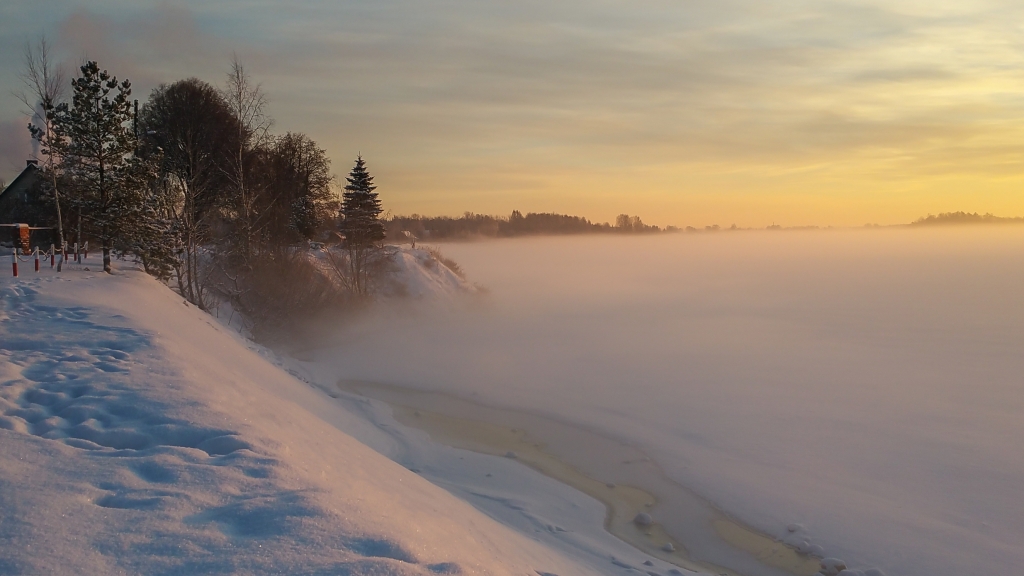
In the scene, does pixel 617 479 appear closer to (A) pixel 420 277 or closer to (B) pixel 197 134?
(B) pixel 197 134

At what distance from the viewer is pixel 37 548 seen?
4.54m

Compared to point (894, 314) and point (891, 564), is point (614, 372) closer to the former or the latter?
point (891, 564)

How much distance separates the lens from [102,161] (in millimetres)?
21891

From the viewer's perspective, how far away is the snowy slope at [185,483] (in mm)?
4859

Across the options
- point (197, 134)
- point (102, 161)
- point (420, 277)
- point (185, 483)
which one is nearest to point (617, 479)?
point (185, 483)

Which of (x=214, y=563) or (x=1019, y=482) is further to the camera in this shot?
(x=1019, y=482)

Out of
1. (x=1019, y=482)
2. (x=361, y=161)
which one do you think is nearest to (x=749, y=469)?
(x=1019, y=482)

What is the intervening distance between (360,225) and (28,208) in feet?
56.8

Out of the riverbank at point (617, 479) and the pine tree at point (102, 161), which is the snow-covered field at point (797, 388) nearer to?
the riverbank at point (617, 479)

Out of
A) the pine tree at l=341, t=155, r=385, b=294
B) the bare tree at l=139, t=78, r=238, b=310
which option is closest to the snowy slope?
the bare tree at l=139, t=78, r=238, b=310

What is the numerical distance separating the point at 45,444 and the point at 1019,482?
19.3 metres

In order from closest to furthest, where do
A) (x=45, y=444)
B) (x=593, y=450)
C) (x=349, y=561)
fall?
(x=349, y=561), (x=45, y=444), (x=593, y=450)

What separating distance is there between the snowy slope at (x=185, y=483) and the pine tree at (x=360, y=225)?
29.7 m

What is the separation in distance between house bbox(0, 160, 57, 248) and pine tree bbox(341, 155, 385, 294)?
15.9 meters
